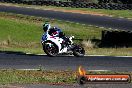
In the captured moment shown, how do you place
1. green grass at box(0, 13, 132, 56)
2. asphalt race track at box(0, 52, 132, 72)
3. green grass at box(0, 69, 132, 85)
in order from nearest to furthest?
1. green grass at box(0, 69, 132, 85)
2. asphalt race track at box(0, 52, 132, 72)
3. green grass at box(0, 13, 132, 56)

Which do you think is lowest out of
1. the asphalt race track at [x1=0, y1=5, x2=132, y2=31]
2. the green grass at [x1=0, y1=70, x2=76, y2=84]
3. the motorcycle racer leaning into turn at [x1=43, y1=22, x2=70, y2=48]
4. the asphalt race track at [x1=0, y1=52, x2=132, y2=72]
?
the asphalt race track at [x1=0, y1=5, x2=132, y2=31]

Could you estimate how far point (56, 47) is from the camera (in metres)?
19.6

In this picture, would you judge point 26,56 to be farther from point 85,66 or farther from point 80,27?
point 80,27

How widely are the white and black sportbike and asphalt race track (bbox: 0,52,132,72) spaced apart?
1.08 feet

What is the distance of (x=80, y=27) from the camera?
39438mm

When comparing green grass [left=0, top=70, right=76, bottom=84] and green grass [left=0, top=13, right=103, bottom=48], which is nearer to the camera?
green grass [left=0, top=70, right=76, bottom=84]

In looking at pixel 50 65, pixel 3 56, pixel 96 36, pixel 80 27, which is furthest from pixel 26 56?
pixel 80 27

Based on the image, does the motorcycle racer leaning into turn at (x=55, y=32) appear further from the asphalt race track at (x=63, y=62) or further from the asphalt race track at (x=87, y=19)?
the asphalt race track at (x=87, y=19)

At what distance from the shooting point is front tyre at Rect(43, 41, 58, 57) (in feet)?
64.0

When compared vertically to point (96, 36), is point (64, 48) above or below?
above

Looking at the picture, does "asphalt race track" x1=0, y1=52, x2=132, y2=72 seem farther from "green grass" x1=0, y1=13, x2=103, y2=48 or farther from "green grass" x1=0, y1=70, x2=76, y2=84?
"green grass" x1=0, y1=13, x2=103, y2=48

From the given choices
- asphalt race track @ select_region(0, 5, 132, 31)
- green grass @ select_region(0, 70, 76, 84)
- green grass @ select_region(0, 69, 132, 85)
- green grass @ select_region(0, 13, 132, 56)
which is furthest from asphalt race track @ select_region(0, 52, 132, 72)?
asphalt race track @ select_region(0, 5, 132, 31)

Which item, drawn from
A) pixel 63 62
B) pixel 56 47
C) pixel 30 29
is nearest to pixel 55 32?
pixel 56 47

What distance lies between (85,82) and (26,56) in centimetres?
686
